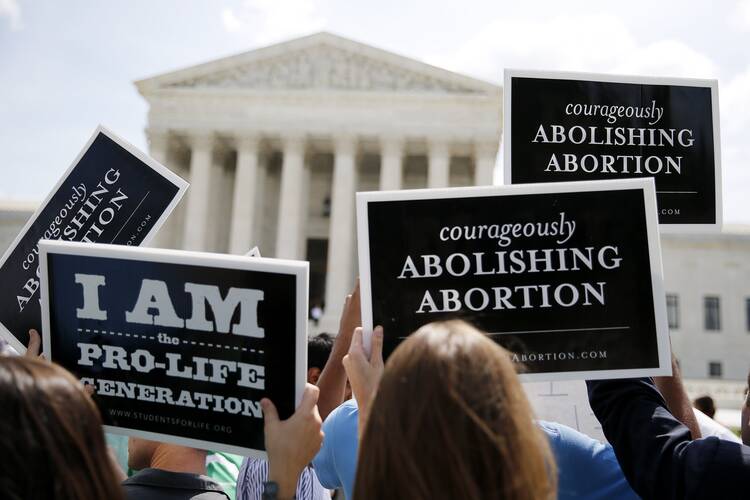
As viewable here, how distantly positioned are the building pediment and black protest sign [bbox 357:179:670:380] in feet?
132

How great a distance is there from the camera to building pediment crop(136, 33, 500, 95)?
139ft

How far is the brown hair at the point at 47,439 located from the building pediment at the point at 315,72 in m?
41.7

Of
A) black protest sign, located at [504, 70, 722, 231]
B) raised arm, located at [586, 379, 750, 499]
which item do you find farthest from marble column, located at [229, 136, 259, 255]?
raised arm, located at [586, 379, 750, 499]

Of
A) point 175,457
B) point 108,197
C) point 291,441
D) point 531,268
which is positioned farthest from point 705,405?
point 291,441

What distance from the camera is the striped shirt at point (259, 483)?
371 centimetres

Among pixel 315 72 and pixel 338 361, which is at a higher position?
pixel 315 72

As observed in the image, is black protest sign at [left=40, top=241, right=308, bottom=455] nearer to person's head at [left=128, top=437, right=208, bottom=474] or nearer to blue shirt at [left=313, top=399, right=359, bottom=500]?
person's head at [left=128, top=437, right=208, bottom=474]

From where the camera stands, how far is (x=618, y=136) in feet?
14.3

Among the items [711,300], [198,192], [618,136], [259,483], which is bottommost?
[711,300]

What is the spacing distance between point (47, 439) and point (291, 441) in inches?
35.8

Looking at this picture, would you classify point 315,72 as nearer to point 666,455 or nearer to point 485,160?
point 485,160

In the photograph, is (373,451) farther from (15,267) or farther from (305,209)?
(305,209)

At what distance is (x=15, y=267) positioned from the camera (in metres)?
4.36

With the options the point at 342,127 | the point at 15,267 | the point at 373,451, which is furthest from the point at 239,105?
the point at 373,451
